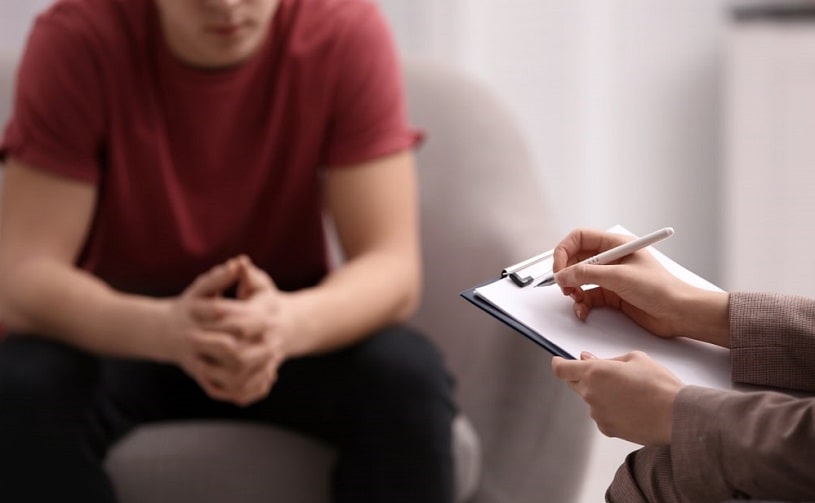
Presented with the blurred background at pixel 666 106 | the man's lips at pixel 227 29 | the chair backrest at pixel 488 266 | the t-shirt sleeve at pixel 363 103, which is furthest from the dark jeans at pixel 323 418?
the blurred background at pixel 666 106

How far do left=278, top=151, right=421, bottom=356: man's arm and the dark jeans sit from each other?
45mm

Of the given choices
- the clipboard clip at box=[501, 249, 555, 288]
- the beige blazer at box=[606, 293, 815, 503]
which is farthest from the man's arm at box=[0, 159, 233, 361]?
the beige blazer at box=[606, 293, 815, 503]

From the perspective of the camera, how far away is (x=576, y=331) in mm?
830

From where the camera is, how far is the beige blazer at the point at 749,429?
0.67 m

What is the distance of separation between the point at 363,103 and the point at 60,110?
0.37 meters

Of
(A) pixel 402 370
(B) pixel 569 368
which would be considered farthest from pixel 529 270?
(A) pixel 402 370

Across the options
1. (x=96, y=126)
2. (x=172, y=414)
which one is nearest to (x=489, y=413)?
(x=172, y=414)

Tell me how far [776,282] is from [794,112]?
0.32 meters

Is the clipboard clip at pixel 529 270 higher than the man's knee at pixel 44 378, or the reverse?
the clipboard clip at pixel 529 270

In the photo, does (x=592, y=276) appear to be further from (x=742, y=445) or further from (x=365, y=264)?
(x=365, y=264)

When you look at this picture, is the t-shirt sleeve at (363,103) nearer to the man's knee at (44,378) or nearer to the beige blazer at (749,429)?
the man's knee at (44,378)

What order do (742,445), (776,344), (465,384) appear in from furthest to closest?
(465,384), (776,344), (742,445)

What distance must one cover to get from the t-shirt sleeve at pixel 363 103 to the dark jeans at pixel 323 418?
0.79ft

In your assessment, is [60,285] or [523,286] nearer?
[523,286]
